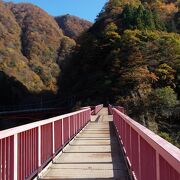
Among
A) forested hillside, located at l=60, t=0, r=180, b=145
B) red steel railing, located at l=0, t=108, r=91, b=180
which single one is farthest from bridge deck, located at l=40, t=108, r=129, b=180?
forested hillside, located at l=60, t=0, r=180, b=145

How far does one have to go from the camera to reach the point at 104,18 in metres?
137

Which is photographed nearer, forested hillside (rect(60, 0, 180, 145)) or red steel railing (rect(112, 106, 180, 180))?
red steel railing (rect(112, 106, 180, 180))

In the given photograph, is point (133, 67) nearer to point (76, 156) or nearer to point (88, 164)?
point (76, 156)

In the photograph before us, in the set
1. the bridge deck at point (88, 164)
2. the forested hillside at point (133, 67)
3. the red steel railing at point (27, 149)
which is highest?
the forested hillside at point (133, 67)

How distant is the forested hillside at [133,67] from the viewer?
204 feet

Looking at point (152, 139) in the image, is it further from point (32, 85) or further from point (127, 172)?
point (32, 85)

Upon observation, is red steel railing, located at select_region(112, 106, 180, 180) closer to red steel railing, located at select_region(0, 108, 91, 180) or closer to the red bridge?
the red bridge

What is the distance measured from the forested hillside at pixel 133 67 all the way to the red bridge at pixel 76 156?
39.4m

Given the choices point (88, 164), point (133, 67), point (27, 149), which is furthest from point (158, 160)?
point (133, 67)

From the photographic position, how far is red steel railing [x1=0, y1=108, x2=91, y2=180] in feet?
22.2

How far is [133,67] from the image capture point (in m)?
95.4

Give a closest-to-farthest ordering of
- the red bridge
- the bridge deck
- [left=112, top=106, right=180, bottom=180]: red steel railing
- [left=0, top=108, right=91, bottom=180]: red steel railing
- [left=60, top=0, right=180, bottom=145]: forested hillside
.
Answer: [left=112, top=106, right=180, bottom=180]: red steel railing, the red bridge, [left=0, top=108, right=91, bottom=180]: red steel railing, the bridge deck, [left=60, top=0, right=180, bottom=145]: forested hillside

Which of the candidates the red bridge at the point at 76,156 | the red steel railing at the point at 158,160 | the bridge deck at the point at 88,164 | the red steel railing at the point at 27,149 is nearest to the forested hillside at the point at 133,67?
the bridge deck at the point at 88,164

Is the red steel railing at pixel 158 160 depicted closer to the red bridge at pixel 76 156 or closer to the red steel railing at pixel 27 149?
the red bridge at pixel 76 156
